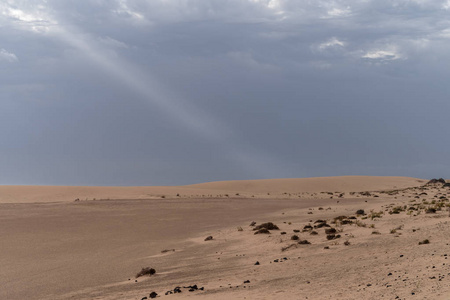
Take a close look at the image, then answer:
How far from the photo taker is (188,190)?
59406 millimetres

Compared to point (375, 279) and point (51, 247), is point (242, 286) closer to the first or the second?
point (375, 279)

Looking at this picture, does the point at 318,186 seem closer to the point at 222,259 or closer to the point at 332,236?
the point at 332,236

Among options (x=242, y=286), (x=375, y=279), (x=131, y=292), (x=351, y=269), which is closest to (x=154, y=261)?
(x=131, y=292)

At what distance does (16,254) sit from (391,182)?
6269 cm

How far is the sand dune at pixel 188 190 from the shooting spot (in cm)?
4892

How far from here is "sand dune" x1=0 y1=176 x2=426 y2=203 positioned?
161ft

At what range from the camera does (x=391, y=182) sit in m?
72.1

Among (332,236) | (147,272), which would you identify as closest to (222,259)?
(147,272)

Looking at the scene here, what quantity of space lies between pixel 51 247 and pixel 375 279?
16.3 meters

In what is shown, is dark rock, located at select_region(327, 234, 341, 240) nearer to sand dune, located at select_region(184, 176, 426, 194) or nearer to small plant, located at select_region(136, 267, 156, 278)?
small plant, located at select_region(136, 267, 156, 278)

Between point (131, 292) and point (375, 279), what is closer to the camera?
point (375, 279)

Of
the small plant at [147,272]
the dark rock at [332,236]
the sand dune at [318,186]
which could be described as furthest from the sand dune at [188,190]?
the dark rock at [332,236]

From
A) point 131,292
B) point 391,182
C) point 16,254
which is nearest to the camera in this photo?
point 131,292

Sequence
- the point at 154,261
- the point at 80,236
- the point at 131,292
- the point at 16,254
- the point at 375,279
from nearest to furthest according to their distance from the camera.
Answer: the point at 375,279
the point at 131,292
the point at 154,261
the point at 16,254
the point at 80,236
